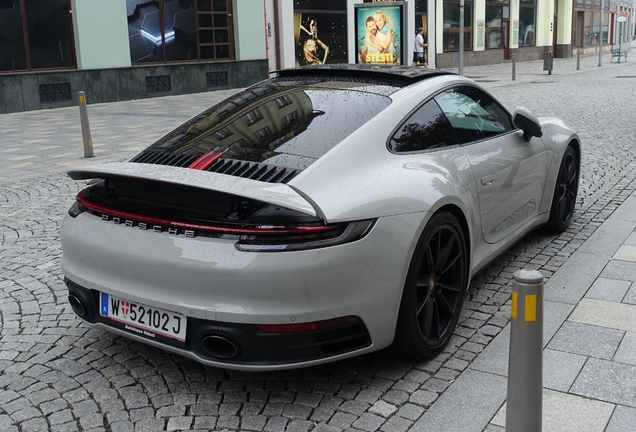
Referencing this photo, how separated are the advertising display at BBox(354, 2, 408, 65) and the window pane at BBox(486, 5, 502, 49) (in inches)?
895

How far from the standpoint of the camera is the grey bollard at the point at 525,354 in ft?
7.35

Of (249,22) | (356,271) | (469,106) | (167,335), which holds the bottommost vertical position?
(167,335)

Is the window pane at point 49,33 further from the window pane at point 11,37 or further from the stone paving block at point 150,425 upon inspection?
the stone paving block at point 150,425

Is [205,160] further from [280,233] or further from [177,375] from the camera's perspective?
[177,375]

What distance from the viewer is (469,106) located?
14.6 feet

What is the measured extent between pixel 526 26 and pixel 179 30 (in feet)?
92.9

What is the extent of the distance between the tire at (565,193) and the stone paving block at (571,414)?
2.63 m

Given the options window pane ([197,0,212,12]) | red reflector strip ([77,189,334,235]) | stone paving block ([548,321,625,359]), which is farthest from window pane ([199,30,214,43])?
red reflector strip ([77,189,334,235])

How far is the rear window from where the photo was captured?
341 cm

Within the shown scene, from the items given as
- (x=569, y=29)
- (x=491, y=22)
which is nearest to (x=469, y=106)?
(x=491, y=22)

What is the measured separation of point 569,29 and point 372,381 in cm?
4934

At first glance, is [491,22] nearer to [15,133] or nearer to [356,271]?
[15,133]

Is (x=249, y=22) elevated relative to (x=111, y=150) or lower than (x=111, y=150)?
elevated

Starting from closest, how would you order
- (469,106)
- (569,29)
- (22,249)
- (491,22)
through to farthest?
(469,106)
(22,249)
(491,22)
(569,29)
